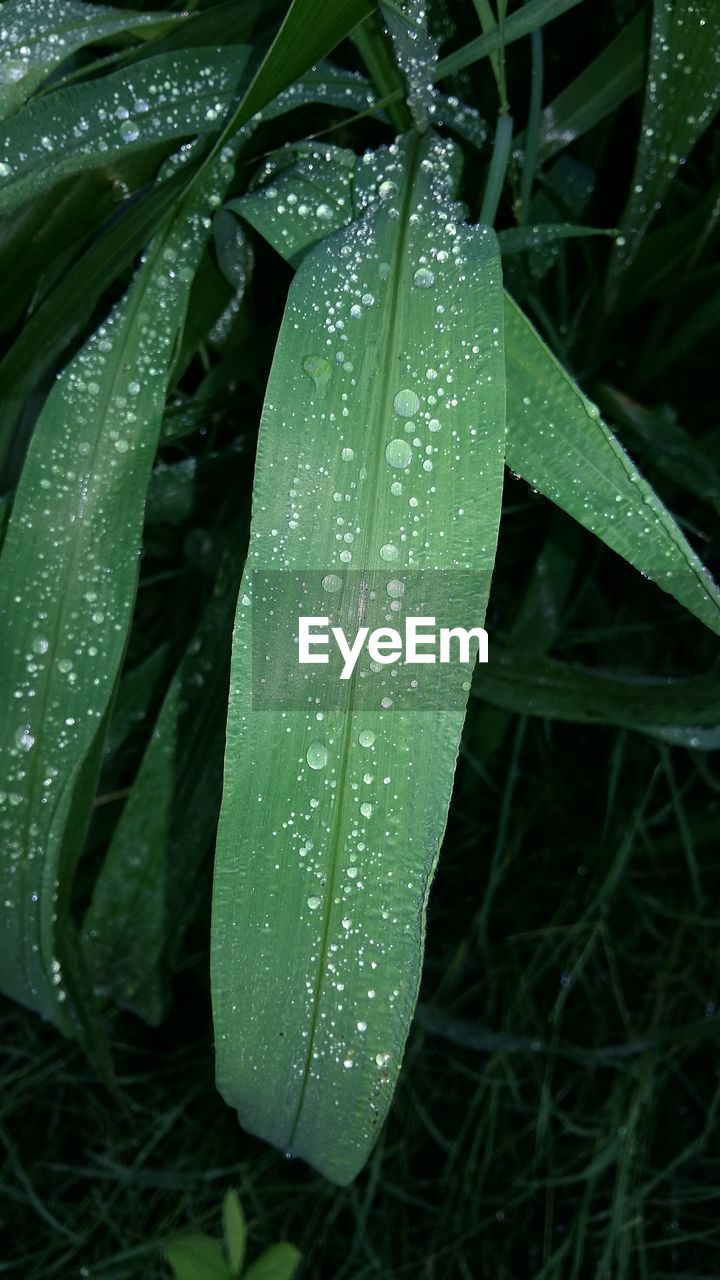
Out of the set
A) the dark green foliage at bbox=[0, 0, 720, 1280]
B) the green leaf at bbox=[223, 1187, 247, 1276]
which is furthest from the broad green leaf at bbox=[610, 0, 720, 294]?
the green leaf at bbox=[223, 1187, 247, 1276]

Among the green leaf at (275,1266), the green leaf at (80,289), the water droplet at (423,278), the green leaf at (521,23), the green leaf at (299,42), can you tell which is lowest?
the green leaf at (275,1266)

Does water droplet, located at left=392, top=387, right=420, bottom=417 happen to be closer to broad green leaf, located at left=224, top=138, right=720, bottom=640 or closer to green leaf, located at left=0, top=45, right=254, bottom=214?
broad green leaf, located at left=224, top=138, right=720, bottom=640

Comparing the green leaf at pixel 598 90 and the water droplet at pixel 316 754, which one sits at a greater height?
the green leaf at pixel 598 90

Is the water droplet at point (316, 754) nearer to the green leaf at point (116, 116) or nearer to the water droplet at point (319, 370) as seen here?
the water droplet at point (319, 370)

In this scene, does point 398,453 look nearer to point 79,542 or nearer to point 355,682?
point 355,682

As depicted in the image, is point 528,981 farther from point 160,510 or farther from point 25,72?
point 25,72

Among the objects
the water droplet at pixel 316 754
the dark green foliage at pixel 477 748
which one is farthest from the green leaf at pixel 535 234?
the water droplet at pixel 316 754
